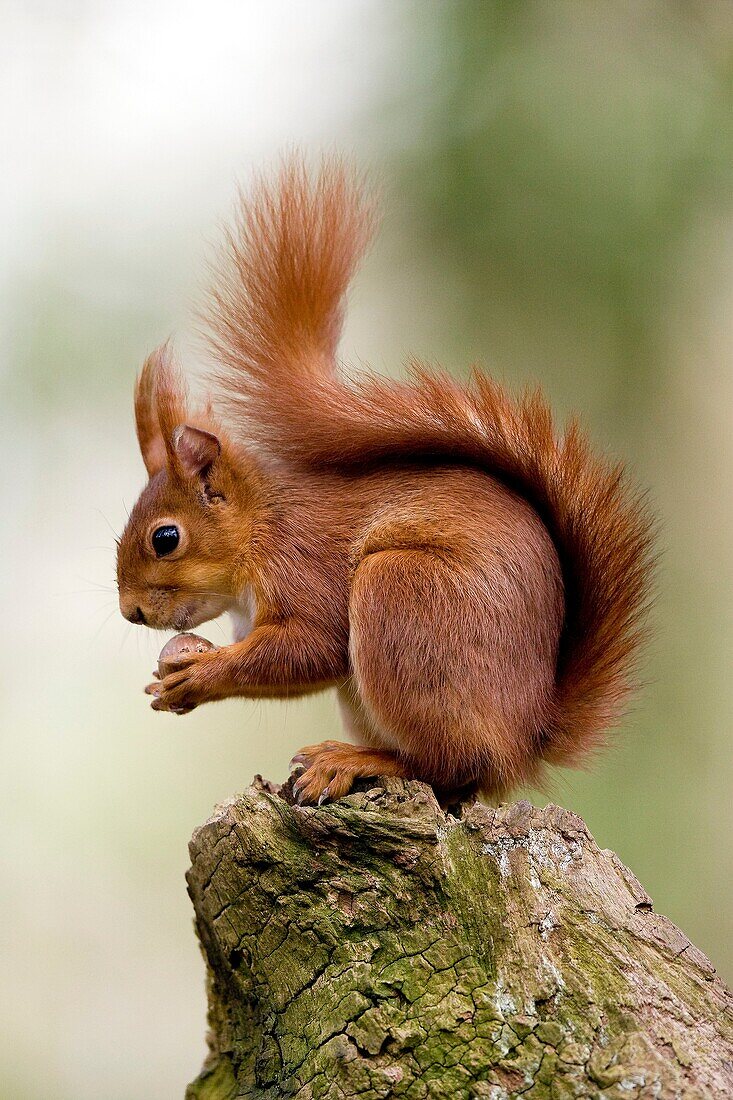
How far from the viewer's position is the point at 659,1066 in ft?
3.39

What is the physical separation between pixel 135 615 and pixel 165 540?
133mm

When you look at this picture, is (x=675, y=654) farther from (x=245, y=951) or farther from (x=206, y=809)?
(x=245, y=951)

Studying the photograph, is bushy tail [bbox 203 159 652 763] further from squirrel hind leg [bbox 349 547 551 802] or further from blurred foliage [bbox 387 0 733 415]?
blurred foliage [bbox 387 0 733 415]

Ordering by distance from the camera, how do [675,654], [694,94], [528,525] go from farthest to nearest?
[675,654] < [694,94] < [528,525]

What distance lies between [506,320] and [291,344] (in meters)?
1.36

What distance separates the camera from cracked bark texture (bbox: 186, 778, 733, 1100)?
1.08 m

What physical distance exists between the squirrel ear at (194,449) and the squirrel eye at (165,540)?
100 millimetres

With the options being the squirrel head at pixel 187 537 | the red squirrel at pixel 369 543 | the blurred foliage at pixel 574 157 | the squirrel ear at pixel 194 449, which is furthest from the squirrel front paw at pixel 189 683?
the blurred foliage at pixel 574 157

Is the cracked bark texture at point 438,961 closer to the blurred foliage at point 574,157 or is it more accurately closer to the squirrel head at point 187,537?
the squirrel head at point 187,537

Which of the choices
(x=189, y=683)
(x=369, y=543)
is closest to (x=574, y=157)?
(x=369, y=543)

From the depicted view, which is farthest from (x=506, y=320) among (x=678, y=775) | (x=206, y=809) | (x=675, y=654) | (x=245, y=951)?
(x=245, y=951)

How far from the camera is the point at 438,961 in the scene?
119cm

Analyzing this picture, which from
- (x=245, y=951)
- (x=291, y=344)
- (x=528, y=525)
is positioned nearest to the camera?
(x=245, y=951)

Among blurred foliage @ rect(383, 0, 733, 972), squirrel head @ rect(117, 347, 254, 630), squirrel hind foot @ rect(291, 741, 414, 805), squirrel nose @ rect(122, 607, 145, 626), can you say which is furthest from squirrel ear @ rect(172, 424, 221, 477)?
blurred foliage @ rect(383, 0, 733, 972)
